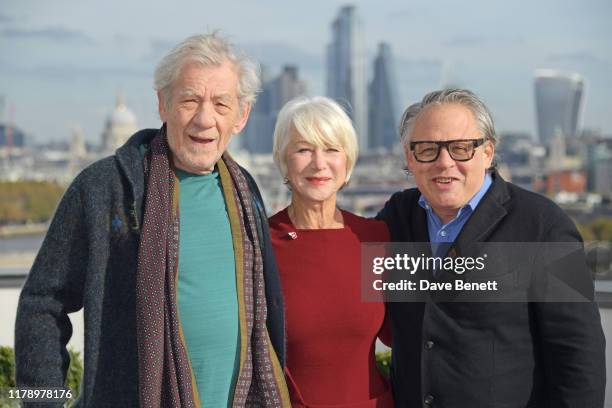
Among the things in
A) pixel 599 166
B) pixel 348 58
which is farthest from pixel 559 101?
pixel 348 58

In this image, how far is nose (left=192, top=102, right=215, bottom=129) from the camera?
209 cm

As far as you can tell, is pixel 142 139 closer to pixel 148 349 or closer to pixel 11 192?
pixel 148 349

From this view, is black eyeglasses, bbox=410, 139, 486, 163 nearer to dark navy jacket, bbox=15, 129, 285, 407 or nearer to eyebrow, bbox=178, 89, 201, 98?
eyebrow, bbox=178, 89, 201, 98

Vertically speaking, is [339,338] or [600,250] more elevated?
[600,250]

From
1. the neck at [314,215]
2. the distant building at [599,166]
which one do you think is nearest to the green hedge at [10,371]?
the neck at [314,215]

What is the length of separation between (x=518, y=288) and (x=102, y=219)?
3.38ft

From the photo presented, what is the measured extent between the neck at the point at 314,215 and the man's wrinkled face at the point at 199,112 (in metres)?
0.35

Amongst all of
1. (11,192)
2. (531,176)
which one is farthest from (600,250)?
(531,176)

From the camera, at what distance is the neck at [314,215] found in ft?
7.80

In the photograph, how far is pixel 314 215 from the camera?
2.39 m

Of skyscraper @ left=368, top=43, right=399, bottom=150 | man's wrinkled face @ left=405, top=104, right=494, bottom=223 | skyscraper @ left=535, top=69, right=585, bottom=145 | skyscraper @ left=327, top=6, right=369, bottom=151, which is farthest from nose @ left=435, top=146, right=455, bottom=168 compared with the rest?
skyscraper @ left=327, top=6, right=369, bottom=151

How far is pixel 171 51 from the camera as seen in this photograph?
6.89 ft

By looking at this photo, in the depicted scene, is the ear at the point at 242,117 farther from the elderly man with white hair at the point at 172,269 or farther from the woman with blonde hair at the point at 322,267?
the woman with blonde hair at the point at 322,267

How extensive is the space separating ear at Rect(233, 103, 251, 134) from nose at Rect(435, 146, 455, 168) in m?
0.53
